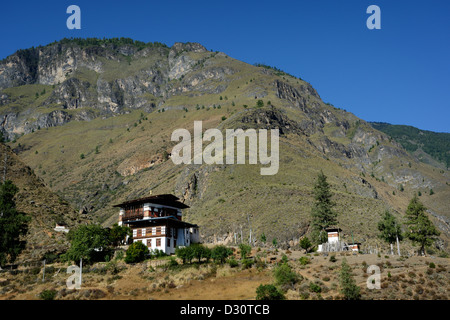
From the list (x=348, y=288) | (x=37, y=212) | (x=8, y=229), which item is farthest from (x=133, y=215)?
(x=348, y=288)

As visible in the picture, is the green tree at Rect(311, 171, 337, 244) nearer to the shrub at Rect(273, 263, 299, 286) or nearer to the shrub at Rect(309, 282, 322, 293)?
the shrub at Rect(273, 263, 299, 286)

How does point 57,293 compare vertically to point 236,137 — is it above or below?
below

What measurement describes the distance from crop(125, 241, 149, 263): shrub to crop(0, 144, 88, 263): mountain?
13845 mm

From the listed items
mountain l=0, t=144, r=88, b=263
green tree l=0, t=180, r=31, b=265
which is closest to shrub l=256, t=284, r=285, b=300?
green tree l=0, t=180, r=31, b=265

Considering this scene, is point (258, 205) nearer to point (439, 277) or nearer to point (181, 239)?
point (181, 239)

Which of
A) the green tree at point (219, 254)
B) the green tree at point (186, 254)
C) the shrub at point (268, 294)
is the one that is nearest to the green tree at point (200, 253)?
the green tree at point (186, 254)

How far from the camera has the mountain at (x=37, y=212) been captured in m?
59.6

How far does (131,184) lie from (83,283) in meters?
119

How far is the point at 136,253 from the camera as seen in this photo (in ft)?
169

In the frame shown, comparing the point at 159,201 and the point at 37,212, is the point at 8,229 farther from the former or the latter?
the point at 159,201

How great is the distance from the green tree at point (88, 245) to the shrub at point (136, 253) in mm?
4485

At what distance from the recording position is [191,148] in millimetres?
160500

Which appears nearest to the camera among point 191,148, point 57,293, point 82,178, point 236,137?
point 57,293
